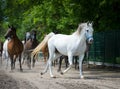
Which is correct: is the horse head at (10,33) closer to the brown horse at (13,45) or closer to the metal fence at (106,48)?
the brown horse at (13,45)

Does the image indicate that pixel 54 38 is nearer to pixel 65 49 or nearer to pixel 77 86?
pixel 65 49

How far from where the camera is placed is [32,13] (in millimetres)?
30547

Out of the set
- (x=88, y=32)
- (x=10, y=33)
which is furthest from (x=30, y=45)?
(x=88, y=32)

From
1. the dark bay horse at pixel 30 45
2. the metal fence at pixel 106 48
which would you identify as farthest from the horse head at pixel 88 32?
the dark bay horse at pixel 30 45

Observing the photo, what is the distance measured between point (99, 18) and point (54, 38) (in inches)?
242

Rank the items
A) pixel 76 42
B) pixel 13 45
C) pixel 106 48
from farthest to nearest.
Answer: pixel 106 48
pixel 13 45
pixel 76 42

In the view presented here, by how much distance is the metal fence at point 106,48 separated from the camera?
2322 cm

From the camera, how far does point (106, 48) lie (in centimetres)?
2459

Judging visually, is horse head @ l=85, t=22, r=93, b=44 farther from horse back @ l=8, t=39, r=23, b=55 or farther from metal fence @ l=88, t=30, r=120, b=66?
metal fence @ l=88, t=30, r=120, b=66

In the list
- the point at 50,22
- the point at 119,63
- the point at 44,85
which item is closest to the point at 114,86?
the point at 44,85

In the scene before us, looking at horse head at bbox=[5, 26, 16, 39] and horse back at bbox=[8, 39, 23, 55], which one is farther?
horse back at bbox=[8, 39, 23, 55]

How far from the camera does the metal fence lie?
2322cm

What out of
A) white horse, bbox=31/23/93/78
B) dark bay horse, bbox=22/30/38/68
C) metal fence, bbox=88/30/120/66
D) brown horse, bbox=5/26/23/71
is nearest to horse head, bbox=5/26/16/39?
brown horse, bbox=5/26/23/71

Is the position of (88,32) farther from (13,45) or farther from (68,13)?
(68,13)
